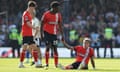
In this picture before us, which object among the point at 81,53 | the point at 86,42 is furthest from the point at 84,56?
the point at 86,42

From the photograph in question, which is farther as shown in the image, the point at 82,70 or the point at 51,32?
the point at 51,32

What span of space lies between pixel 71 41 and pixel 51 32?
55.1 ft

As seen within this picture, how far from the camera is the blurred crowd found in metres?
37.2

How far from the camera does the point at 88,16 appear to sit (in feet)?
128

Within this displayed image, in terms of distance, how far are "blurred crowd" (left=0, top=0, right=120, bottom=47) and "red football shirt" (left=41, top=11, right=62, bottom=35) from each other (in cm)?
1537

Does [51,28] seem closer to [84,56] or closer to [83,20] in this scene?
[84,56]

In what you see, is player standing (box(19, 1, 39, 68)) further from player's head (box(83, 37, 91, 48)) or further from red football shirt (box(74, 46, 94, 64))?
player's head (box(83, 37, 91, 48))

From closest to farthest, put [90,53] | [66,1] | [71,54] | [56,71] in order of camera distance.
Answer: [56,71], [90,53], [71,54], [66,1]

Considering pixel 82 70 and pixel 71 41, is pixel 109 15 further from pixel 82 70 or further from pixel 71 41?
pixel 82 70

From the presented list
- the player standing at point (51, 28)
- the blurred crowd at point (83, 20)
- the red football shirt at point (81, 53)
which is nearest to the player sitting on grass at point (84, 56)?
the red football shirt at point (81, 53)

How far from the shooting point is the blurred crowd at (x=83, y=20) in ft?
122

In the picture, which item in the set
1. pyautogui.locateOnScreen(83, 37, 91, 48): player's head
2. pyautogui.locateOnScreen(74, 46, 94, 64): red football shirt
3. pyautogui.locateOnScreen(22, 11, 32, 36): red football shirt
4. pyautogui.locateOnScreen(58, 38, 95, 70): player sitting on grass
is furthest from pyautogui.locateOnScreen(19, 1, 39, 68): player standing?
pyautogui.locateOnScreen(83, 37, 91, 48): player's head

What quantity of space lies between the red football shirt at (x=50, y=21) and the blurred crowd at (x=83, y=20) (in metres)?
15.4

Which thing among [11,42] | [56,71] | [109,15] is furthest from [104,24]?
[56,71]
